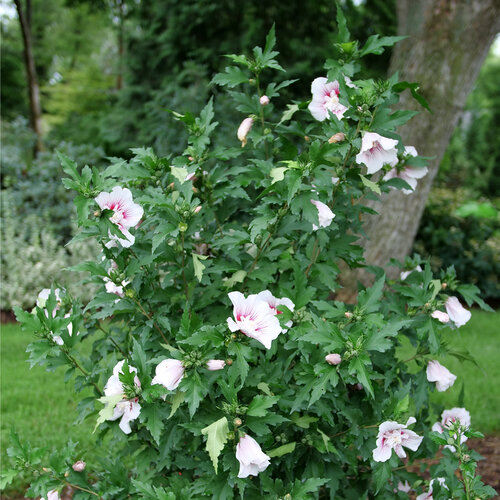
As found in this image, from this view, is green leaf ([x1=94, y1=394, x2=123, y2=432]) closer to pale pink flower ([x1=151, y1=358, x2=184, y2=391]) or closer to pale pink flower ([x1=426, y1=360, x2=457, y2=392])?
pale pink flower ([x1=151, y1=358, x2=184, y2=391])

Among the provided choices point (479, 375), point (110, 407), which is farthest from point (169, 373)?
point (479, 375)

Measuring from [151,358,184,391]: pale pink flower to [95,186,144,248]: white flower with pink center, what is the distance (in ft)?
1.35

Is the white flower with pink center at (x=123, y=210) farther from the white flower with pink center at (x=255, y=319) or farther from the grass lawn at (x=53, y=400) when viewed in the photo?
the grass lawn at (x=53, y=400)

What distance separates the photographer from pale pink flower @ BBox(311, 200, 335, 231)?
6.10 ft

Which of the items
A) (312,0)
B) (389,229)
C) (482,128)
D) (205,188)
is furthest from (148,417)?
(482,128)

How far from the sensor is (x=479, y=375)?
5211 millimetres

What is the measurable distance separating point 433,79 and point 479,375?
2690mm

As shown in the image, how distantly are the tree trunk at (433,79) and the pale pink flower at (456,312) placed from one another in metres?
1.83

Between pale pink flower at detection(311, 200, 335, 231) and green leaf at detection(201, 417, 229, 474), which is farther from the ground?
pale pink flower at detection(311, 200, 335, 231)

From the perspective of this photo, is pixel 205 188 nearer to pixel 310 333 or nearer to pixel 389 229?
pixel 310 333

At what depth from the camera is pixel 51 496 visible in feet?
6.86

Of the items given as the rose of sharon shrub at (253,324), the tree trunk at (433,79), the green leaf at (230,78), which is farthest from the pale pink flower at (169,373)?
the tree trunk at (433,79)

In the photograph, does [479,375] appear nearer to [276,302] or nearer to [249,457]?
[276,302]

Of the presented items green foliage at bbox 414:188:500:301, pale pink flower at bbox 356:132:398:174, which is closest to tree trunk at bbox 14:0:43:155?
green foliage at bbox 414:188:500:301
